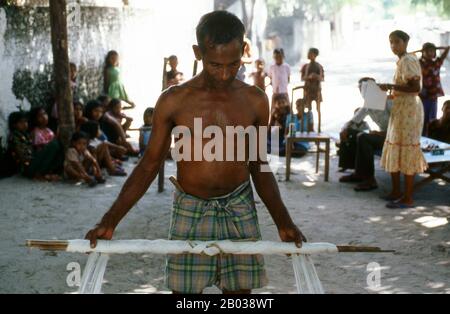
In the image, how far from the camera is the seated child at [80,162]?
741 cm

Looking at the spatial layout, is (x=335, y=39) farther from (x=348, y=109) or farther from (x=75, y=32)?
(x=75, y=32)

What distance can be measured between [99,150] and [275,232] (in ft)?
9.74

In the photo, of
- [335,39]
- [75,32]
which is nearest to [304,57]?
[335,39]

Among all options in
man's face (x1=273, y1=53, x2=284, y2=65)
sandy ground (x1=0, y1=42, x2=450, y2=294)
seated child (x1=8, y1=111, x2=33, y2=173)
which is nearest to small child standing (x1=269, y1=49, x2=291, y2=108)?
man's face (x1=273, y1=53, x2=284, y2=65)

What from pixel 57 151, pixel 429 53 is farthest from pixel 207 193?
pixel 429 53

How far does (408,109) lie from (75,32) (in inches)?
231

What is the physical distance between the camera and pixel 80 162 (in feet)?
24.5

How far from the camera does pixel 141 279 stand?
4.45 meters

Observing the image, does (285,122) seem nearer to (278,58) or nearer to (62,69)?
(278,58)

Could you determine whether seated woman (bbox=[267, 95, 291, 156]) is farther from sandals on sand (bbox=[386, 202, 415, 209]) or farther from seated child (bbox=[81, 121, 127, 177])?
sandals on sand (bbox=[386, 202, 415, 209])

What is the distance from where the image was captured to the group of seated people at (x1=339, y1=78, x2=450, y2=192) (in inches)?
290

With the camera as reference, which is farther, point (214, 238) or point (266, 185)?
point (266, 185)

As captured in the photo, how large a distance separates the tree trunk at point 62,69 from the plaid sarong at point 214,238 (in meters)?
5.17
